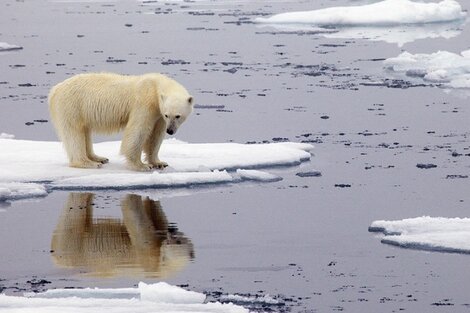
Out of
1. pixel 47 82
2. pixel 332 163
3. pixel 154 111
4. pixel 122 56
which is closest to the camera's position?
pixel 154 111

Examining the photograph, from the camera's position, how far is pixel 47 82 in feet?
53.5

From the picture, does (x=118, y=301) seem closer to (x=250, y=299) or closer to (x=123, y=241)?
(x=250, y=299)

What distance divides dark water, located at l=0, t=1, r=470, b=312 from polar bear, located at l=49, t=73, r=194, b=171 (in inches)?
28.6

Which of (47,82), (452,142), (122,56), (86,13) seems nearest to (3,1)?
(86,13)

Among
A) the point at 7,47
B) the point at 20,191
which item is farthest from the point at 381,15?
the point at 20,191

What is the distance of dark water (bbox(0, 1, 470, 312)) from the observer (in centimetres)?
623

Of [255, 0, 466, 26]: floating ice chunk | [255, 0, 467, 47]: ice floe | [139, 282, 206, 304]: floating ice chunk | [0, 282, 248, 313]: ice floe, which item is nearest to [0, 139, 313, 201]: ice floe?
[0, 282, 248, 313]: ice floe

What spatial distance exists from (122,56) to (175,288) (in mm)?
14154

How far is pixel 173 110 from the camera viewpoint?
347 inches

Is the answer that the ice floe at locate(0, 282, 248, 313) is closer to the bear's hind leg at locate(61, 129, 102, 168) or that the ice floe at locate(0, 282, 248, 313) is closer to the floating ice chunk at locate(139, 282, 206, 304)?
the floating ice chunk at locate(139, 282, 206, 304)

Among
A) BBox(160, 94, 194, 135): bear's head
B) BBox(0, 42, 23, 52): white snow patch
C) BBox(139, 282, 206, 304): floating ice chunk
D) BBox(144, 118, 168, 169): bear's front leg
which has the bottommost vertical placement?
BBox(0, 42, 23, 52): white snow patch

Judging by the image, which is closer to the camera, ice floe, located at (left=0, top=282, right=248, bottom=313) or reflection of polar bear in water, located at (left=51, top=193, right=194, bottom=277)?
ice floe, located at (left=0, top=282, right=248, bottom=313)

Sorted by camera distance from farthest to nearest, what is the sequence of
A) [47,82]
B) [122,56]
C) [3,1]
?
[3,1] → [122,56] → [47,82]

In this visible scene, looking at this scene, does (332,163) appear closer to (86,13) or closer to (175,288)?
(175,288)
